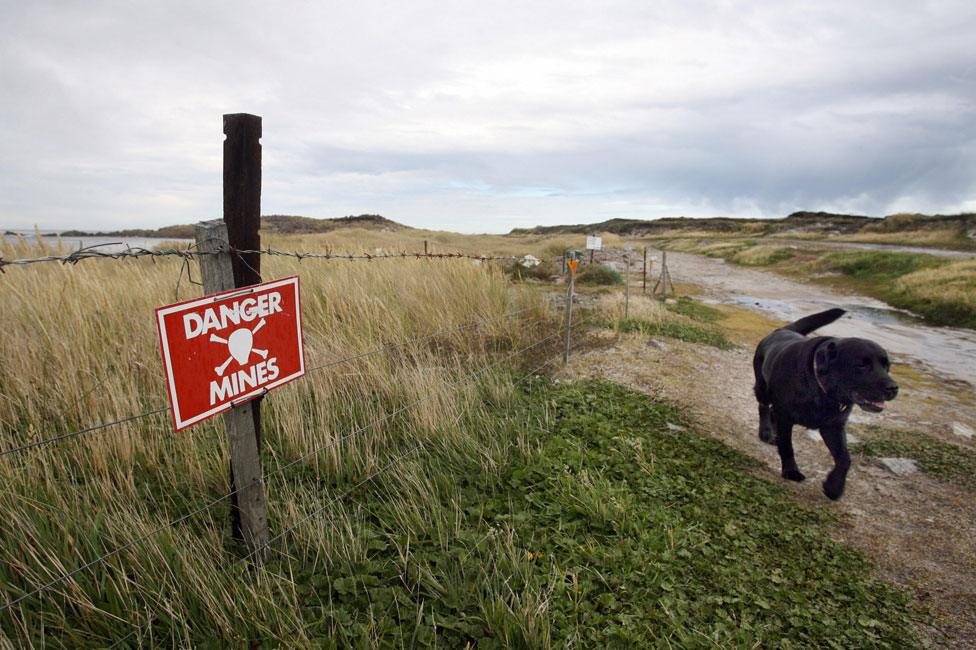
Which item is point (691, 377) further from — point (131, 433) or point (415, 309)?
point (131, 433)

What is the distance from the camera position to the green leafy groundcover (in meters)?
2.10

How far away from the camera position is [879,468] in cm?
418

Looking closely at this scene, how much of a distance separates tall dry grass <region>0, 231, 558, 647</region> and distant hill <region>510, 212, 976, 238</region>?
3842 centimetres

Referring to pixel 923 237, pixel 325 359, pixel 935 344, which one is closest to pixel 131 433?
pixel 325 359

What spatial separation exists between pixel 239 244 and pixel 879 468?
5.07 meters

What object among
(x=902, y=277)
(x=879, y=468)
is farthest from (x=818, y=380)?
(x=902, y=277)

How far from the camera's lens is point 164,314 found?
5.25ft

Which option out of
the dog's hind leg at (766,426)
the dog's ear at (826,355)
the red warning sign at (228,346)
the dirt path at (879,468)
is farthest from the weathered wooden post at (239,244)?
the dog's hind leg at (766,426)

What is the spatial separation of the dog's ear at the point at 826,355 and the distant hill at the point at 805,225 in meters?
36.6

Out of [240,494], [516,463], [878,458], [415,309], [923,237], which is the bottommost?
[878,458]

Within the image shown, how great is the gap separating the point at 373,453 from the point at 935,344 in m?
10.7

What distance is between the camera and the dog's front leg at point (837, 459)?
352 centimetres

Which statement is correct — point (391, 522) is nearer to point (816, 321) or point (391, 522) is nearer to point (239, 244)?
point (239, 244)

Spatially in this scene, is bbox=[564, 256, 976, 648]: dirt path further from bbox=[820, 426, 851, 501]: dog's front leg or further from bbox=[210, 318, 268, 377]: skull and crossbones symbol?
bbox=[210, 318, 268, 377]: skull and crossbones symbol
